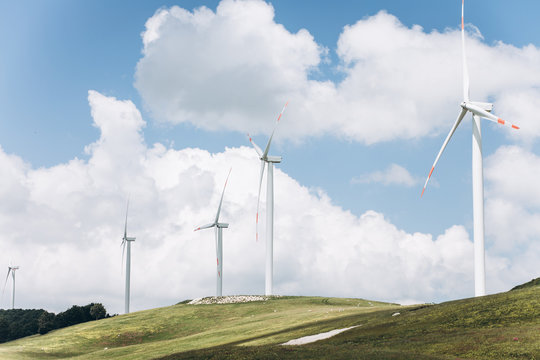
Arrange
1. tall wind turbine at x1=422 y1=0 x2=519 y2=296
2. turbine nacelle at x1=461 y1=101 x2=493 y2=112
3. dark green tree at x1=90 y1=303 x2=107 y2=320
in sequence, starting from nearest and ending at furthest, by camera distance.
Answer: tall wind turbine at x1=422 y1=0 x2=519 y2=296 → turbine nacelle at x1=461 y1=101 x2=493 y2=112 → dark green tree at x1=90 y1=303 x2=107 y2=320

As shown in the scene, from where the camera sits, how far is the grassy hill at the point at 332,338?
48125 mm

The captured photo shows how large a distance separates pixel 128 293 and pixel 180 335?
6202 cm

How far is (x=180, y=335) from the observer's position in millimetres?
103125

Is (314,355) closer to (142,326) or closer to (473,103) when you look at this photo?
(473,103)

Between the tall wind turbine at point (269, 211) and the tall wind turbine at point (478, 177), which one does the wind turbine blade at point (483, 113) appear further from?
the tall wind turbine at point (269, 211)

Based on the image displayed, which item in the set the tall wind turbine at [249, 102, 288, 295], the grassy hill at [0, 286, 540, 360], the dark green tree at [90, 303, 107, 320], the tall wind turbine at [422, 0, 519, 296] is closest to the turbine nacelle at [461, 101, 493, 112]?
the tall wind turbine at [422, 0, 519, 296]

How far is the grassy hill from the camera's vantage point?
48125 millimetres

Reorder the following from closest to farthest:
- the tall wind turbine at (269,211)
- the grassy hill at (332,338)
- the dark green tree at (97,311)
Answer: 1. the grassy hill at (332,338)
2. the tall wind turbine at (269,211)
3. the dark green tree at (97,311)

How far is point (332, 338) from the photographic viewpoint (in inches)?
2477

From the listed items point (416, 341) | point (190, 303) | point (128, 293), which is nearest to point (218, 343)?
point (416, 341)

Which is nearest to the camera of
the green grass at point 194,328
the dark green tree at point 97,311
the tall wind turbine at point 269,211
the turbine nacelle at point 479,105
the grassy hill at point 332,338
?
the grassy hill at point 332,338

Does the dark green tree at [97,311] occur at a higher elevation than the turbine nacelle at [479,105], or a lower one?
lower

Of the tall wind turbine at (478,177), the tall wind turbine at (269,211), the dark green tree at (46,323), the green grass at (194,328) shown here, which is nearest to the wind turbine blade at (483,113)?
the tall wind turbine at (478,177)

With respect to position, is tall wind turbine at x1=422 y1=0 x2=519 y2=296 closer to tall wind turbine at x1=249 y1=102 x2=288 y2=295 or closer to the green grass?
the green grass
